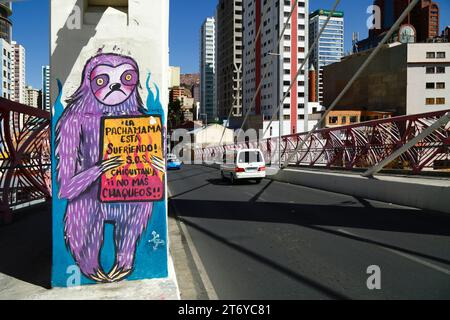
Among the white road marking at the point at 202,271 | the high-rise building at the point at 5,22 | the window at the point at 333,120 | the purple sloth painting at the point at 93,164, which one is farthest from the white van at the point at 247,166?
the high-rise building at the point at 5,22

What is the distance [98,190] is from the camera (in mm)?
5156

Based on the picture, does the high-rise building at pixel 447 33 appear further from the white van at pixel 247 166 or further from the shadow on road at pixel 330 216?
the shadow on road at pixel 330 216

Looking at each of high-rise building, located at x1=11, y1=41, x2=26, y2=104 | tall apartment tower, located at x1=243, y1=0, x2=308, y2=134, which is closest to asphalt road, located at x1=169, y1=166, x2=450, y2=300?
tall apartment tower, located at x1=243, y1=0, x2=308, y2=134

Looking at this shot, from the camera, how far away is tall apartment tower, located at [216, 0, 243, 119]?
460 feet

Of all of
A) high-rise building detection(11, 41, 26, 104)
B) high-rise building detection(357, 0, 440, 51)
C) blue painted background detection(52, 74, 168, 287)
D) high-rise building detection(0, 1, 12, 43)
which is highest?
high-rise building detection(357, 0, 440, 51)

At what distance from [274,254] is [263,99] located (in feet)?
350

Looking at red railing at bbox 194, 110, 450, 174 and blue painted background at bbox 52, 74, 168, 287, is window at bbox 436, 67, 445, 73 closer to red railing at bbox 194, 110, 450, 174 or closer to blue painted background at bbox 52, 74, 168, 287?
red railing at bbox 194, 110, 450, 174

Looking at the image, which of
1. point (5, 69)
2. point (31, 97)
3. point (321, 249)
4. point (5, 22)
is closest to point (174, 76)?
point (321, 249)

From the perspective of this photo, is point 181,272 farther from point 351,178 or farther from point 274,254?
point 351,178

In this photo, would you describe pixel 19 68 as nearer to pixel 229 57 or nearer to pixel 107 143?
pixel 229 57

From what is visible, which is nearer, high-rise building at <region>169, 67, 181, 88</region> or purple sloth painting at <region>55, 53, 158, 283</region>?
purple sloth painting at <region>55, 53, 158, 283</region>

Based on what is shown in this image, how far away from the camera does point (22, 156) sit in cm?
1181

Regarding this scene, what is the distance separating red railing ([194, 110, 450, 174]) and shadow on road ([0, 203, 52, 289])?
10534 millimetres

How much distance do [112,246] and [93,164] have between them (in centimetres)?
105
